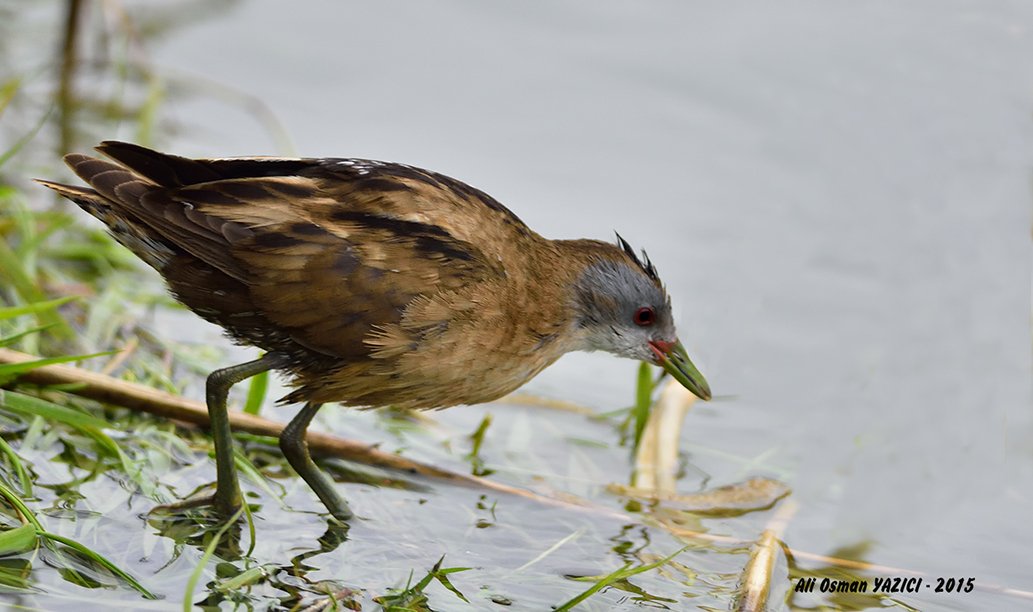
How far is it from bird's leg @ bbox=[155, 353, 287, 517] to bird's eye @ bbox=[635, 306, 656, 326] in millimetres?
1326

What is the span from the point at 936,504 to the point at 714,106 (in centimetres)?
292

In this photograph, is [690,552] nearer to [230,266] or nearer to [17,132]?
[230,266]

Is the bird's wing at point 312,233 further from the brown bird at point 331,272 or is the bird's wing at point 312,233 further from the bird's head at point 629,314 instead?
the bird's head at point 629,314

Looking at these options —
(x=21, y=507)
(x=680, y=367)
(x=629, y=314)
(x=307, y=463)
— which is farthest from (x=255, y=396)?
(x=680, y=367)

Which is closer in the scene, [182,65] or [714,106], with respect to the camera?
[714,106]

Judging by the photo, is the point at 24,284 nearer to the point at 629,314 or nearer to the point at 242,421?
the point at 242,421

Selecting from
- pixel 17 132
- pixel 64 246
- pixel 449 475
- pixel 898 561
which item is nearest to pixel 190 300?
pixel 449 475

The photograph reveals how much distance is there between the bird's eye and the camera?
421 cm

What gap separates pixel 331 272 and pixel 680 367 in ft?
4.92

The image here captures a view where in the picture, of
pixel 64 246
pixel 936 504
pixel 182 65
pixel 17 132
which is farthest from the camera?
pixel 182 65

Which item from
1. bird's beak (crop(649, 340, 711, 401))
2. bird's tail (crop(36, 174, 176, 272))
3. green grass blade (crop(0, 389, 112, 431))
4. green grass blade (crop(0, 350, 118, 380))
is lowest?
green grass blade (crop(0, 389, 112, 431))

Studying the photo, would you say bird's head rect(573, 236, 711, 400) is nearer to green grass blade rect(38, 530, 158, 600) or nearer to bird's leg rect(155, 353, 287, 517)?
bird's leg rect(155, 353, 287, 517)

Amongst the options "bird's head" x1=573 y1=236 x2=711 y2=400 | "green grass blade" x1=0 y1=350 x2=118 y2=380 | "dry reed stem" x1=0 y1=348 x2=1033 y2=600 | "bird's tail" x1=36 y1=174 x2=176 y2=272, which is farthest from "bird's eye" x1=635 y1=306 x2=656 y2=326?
"green grass blade" x1=0 y1=350 x2=118 y2=380

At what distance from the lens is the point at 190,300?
364cm
